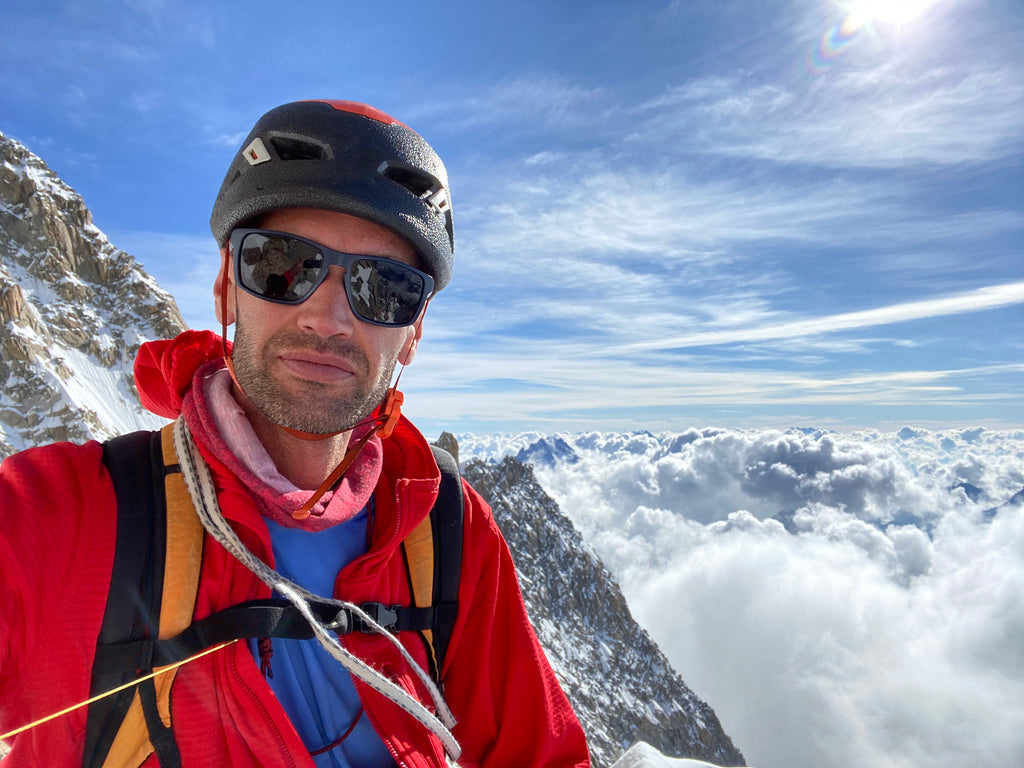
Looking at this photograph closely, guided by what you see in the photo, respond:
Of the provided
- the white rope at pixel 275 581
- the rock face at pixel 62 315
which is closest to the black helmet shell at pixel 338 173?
the white rope at pixel 275 581

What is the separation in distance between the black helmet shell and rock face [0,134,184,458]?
3984 inches

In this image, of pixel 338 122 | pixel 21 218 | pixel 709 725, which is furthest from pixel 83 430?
pixel 709 725

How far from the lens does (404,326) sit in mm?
3289

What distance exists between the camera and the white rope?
248cm

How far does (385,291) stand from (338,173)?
715 mm

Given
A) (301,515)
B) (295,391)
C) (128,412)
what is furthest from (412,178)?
(128,412)

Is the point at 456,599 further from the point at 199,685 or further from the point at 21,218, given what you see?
the point at 21,218

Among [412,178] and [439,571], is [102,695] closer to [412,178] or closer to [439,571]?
[439,571]

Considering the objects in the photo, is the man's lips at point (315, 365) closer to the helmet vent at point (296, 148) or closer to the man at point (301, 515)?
the man at point (301, 515)

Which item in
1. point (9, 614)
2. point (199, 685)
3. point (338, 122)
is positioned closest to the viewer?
point (9, 614)

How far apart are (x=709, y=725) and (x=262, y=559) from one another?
15341 cm

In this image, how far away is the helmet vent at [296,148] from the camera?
3.21 meters

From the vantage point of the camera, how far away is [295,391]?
2.93m

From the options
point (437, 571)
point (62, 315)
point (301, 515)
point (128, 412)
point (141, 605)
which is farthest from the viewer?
point (62, 315)
